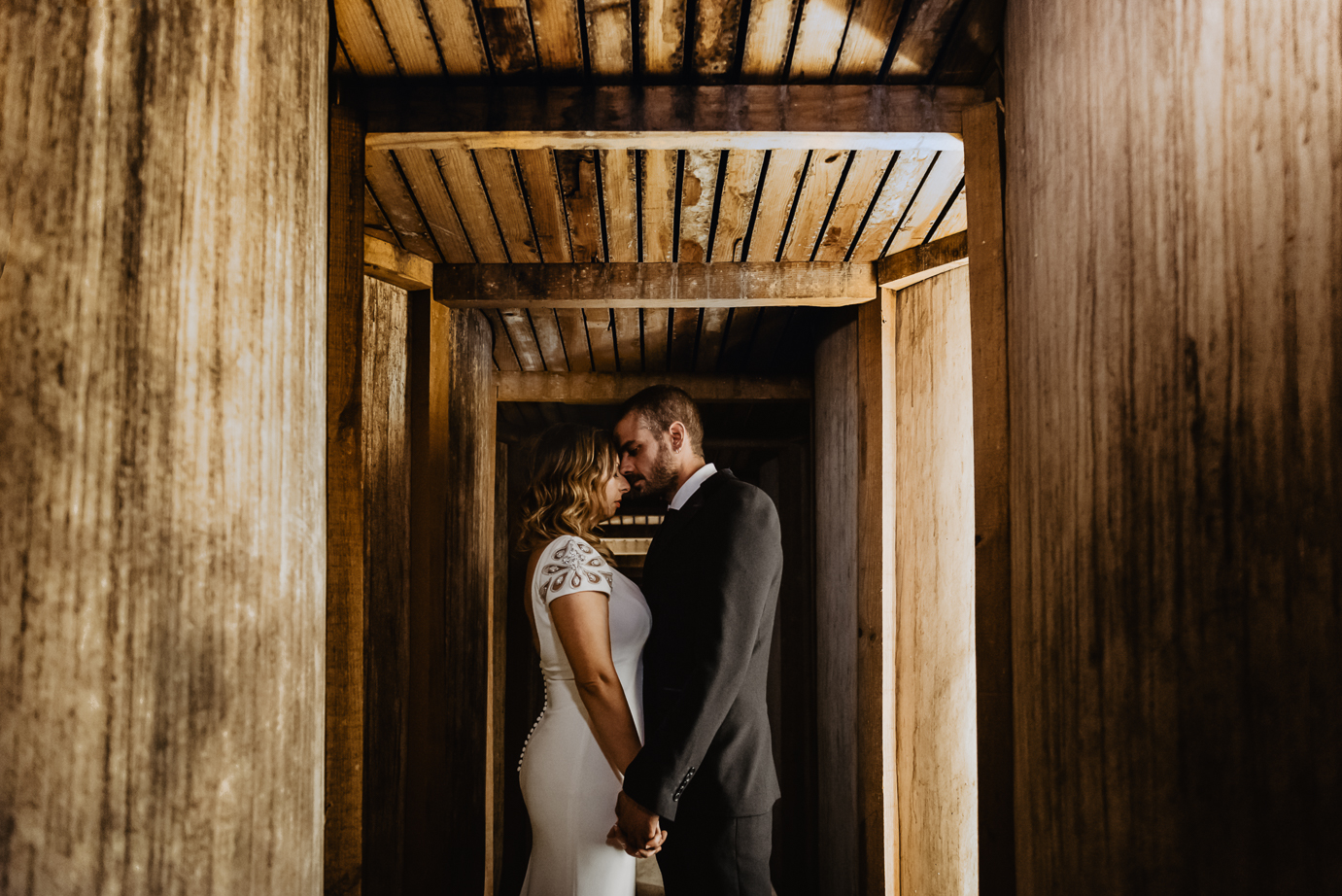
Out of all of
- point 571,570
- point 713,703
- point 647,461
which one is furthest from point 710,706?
point 647,461

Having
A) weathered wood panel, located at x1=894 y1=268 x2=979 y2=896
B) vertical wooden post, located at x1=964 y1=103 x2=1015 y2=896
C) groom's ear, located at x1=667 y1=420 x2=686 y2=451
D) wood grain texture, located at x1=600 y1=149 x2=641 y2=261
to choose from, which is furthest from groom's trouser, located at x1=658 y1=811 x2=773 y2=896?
wood grain texture, located at x1=600 y1=149 x2=641 y2=261

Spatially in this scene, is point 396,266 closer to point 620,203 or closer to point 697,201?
point 620,203

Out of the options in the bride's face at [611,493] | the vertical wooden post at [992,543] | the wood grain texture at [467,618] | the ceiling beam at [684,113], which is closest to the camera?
the vertical wooden post at [992,543]

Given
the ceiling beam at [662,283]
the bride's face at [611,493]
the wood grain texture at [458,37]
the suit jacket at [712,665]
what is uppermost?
the wood grain texture at [458,37]

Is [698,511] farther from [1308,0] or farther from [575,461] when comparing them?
[1308,0]

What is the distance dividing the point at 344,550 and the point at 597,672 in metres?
0.82

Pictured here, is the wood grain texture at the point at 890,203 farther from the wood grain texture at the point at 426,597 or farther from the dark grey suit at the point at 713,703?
the wood grain texture at the point at 426,597

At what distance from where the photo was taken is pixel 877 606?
358 cm

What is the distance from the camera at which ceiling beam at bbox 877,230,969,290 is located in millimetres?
3221

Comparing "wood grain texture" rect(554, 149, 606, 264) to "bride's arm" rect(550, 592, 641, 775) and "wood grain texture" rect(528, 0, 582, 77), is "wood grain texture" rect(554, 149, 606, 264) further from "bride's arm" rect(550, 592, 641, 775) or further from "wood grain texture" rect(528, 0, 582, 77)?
"bride's arm" rect(550, 592, 641, 775)

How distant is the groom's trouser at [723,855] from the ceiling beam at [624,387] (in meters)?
3.33

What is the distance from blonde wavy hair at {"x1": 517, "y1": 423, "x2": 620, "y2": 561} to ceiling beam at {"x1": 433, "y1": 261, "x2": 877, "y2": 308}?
103 cm

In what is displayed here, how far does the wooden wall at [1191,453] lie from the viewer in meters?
0.89

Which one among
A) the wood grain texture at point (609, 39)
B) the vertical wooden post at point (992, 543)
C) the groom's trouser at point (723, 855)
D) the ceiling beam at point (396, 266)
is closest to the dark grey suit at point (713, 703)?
the groom's trouser at point (723, 855)
